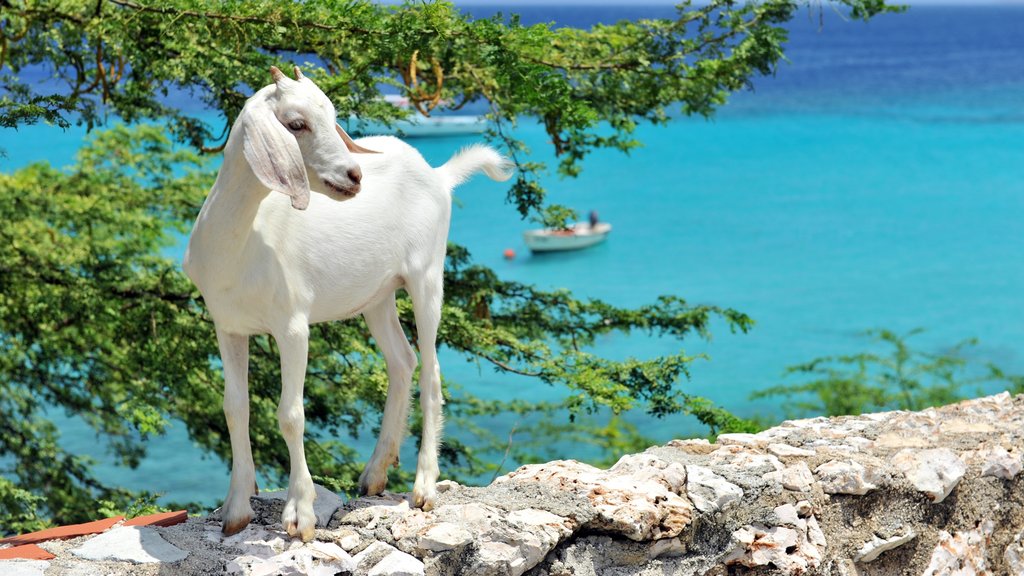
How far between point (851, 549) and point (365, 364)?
2915 millimetres

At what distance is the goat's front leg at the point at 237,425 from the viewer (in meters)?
3.79

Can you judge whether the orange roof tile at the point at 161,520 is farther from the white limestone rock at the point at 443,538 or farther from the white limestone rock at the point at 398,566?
the white limestone rock at the point at 443,538

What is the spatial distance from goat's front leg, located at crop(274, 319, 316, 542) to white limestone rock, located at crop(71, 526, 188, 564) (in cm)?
37

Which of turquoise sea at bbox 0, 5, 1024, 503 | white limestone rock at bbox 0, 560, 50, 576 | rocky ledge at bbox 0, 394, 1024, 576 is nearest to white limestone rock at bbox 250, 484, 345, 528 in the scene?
rocky ledge at bbox 0, 394, 1024, 576

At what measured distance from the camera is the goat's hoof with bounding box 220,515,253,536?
3.78 metres

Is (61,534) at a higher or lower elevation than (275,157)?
lower

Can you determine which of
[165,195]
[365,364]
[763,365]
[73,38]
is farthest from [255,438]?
[763,365]

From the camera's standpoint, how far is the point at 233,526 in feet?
12.4

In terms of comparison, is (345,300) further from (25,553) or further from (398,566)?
(25,553)

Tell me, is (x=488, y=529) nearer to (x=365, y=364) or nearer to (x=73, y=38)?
(x=365, y=364)

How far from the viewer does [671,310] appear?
7.39m

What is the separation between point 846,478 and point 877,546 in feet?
1.16

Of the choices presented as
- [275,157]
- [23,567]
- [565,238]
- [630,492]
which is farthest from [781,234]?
[23,567]

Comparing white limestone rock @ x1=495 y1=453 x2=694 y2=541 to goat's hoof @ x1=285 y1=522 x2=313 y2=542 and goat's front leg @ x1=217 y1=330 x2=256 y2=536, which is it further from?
goat's front leg @ x1=217 y1=330 x2=256 y2=536
